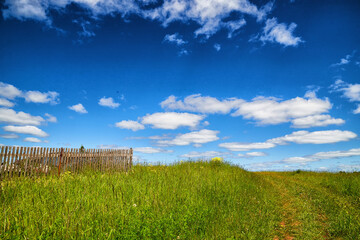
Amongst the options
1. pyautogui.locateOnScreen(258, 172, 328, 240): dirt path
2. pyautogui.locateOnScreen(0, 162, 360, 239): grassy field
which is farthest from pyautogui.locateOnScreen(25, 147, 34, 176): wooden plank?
pyautogui.locateOnScreen(258, 172, 328, 240): dirt path

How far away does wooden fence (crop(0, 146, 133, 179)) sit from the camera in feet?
40.5

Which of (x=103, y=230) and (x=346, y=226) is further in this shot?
(x=346, y=226)

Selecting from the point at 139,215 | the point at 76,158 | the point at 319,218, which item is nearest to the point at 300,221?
the point at 319,218

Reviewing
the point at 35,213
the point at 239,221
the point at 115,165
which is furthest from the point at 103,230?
the point at 115,165

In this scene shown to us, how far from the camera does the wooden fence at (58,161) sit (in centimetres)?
1235

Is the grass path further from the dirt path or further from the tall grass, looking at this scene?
the tall grass

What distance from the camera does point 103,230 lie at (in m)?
4.38

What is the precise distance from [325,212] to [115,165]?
509 inches

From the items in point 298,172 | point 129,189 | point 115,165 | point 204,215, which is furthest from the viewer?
point 298,172

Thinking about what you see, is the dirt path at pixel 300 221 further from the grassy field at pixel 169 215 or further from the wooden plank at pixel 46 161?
the wooden plank at pixel 46 161

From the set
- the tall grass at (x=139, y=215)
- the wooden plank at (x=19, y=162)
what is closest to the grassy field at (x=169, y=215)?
the tall grass at (x=139, y=215)

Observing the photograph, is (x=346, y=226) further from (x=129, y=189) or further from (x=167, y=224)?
(x=129, y=189)

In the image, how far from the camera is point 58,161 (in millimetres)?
13773

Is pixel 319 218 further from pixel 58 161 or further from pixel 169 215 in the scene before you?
pixel 58 161
